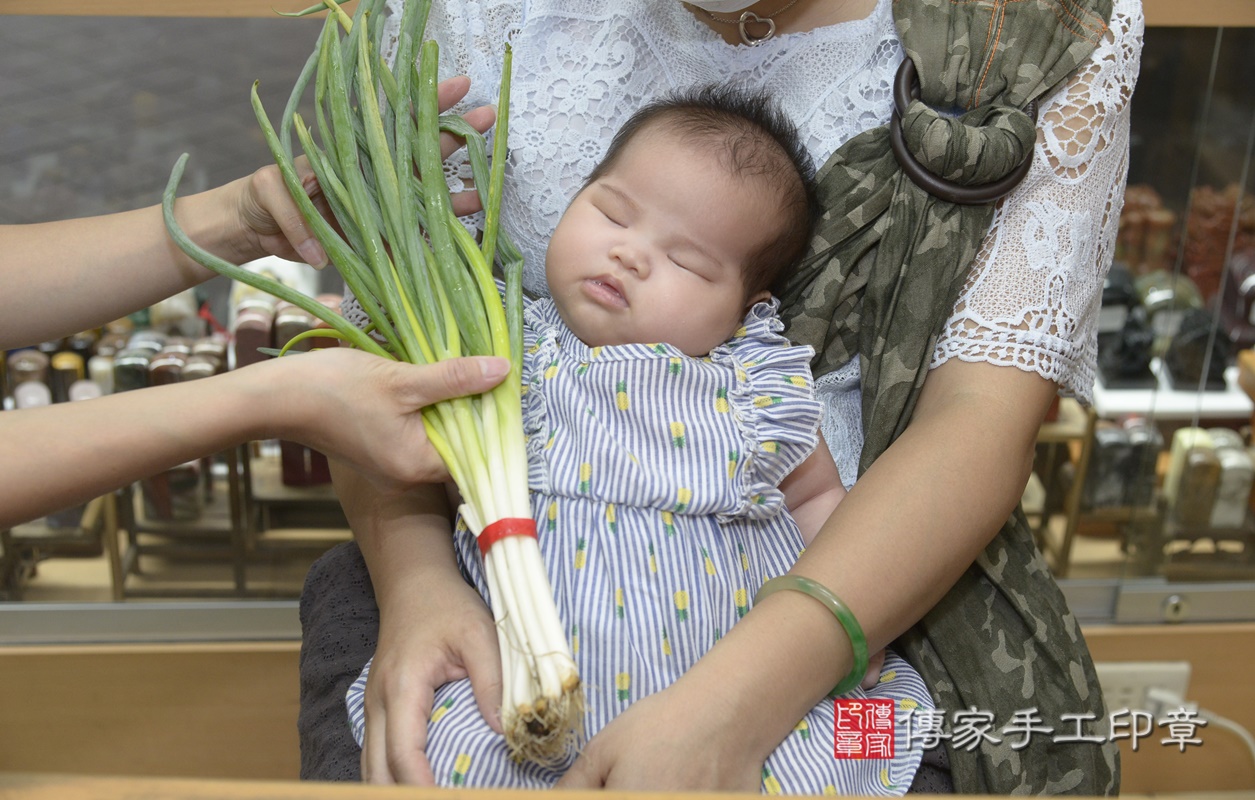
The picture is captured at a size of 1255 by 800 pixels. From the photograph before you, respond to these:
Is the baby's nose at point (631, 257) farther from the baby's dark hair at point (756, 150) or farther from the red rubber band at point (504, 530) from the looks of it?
the red rubber band at point (504, 530)

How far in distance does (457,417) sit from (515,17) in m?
0.66

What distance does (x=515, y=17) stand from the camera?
56.6 inches

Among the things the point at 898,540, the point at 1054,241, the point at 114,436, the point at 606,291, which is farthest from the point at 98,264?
the point at 1054,241

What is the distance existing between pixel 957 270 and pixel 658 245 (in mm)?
380

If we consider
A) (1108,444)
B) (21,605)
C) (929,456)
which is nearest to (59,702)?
(21,605)

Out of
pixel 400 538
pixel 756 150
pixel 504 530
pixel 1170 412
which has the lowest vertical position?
pixel 1170 412

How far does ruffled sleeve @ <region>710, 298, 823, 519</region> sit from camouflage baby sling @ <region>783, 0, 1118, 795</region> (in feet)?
0.37

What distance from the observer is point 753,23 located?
4.78 ft

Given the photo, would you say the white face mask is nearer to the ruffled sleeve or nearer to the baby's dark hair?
the baby's dark hair

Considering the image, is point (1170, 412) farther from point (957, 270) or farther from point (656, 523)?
point (656, 523)

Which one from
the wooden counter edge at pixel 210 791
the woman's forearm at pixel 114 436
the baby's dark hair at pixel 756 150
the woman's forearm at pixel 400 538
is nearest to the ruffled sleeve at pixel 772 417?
the baby's dark hair at pixel 756 150

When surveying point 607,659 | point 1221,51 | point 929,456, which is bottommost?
point 607,659

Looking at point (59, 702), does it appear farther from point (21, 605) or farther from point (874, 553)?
point (874, 553)

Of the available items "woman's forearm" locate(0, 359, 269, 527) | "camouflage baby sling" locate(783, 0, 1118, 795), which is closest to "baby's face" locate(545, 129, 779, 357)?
"camouflage baby sling" locate(783, 0, 1118, 795)
